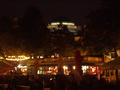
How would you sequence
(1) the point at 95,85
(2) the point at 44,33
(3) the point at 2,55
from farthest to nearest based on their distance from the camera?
1. (3) the point at 2,55
2. (2) the point at 44,33
3. (1) the point at 95,85

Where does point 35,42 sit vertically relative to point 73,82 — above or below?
above

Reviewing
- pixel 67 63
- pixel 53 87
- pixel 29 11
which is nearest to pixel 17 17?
pixel 29 11

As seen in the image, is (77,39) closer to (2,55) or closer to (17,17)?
(17,17)

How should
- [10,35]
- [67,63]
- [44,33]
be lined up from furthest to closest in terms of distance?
1. [67,63]
2. [44,33]
3. [10,35]

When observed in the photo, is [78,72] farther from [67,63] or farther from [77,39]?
[67,63]

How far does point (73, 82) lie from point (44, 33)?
18.8 ft

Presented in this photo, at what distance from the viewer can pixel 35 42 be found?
46.7 feet

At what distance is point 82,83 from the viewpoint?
10984 mm

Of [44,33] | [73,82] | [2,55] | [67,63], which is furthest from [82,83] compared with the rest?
[67,63]

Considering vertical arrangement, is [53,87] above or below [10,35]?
below

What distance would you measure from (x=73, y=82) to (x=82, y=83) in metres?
0.63

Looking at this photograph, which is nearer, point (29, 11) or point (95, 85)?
point (95, 85)

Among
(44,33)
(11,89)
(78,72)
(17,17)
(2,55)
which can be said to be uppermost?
(17,17)

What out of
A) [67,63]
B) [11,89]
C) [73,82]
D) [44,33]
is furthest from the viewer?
[67,63]
